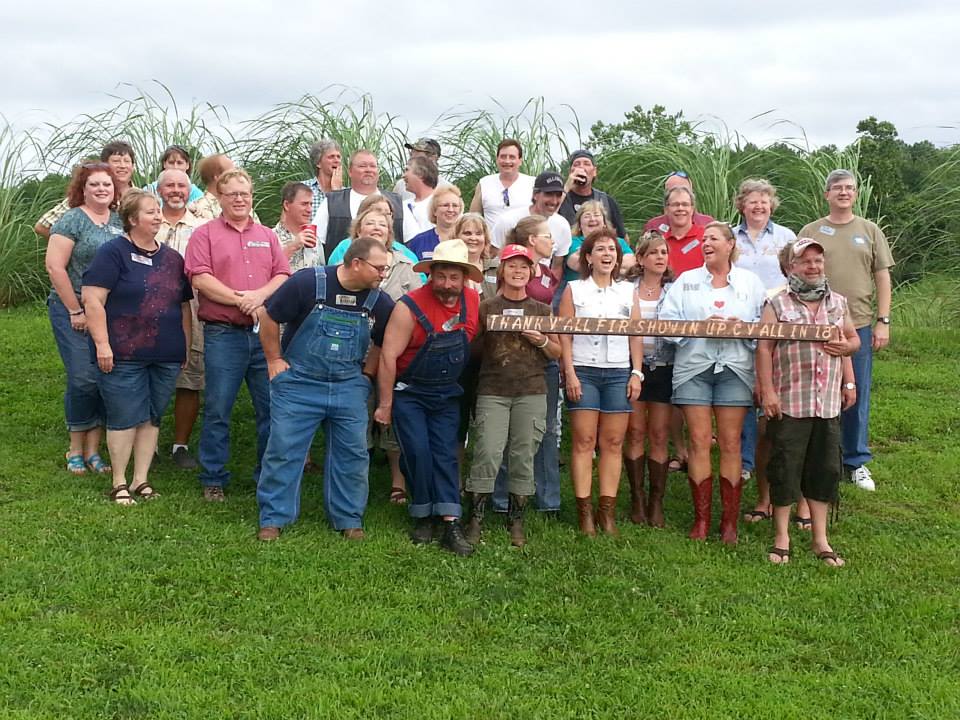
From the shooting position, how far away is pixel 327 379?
21.5ft

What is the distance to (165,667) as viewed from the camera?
4.75 metres

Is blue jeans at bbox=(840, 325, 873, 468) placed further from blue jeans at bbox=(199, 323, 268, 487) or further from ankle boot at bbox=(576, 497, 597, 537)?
blue jeans at bbox=(199, 323, 268, 487)

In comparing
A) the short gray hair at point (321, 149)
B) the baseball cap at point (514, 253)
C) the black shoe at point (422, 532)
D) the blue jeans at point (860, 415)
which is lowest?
the black shoe at point (422, 532)

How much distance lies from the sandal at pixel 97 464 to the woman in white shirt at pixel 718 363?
404 centimetres

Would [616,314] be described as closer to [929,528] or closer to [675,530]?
[675,530]

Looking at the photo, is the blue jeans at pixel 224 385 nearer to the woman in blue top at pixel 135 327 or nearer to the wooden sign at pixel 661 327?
the woman in blue top at pixel 135 327

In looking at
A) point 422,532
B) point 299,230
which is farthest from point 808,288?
point 299,230

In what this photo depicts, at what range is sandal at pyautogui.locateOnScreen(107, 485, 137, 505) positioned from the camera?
699 cm

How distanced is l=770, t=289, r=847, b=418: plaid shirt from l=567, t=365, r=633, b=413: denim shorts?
929mm

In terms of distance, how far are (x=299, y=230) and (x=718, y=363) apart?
306 centimetres

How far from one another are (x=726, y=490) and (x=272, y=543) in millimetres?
2823

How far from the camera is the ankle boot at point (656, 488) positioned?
7.26 m

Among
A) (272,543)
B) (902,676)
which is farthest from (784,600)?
(272,543)

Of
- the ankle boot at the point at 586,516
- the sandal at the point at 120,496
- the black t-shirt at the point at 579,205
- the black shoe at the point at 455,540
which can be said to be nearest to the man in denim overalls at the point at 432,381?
the black shoe at the point at 455,540
